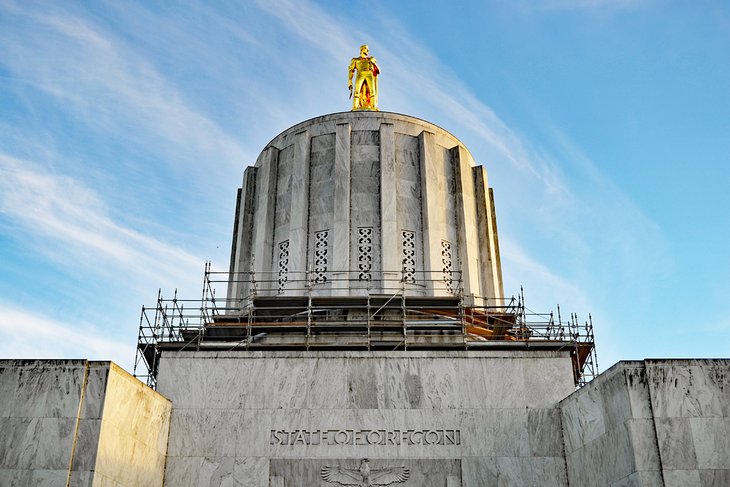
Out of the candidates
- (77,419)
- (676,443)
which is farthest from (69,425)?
(676,443)

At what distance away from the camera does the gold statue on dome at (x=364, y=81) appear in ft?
98.5

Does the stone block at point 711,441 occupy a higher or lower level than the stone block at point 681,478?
higher

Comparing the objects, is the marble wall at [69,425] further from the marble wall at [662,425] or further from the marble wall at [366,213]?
the marble wall at [662,425]

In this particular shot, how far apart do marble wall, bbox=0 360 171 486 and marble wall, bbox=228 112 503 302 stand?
23.0ft

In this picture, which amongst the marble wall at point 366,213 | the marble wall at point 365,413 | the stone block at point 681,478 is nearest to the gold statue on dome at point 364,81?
the marble wall at point 366,213

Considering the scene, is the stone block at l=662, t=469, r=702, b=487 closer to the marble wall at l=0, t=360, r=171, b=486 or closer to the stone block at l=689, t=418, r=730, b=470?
the stone block at l=689, t=418, r=730, b=470

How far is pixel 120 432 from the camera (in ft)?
60.1

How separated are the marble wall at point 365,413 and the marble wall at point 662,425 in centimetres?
212

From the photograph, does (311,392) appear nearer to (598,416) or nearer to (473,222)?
(598,416)

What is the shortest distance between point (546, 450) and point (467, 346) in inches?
139

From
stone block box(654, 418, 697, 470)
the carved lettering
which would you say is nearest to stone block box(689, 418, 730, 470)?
stone block box(654, 418, 697, 470)

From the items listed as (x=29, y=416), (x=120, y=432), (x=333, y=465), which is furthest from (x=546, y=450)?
(x=29, y=416)

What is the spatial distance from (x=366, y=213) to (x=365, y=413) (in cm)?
751

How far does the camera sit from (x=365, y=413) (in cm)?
2034
